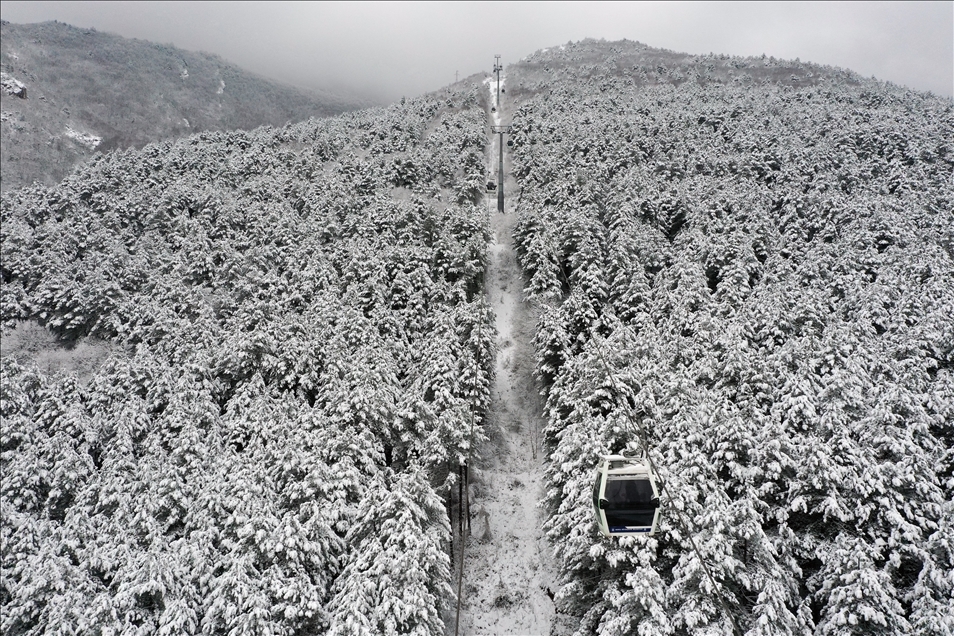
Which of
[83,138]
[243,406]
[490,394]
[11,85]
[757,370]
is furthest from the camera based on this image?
[83,138]

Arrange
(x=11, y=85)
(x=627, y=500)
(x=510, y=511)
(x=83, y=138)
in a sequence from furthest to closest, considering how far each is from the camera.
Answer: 1. (x=83, y=138)
2. (x=11, y=85)
3. (x=510, y=511)
4. (x=627, y=500)

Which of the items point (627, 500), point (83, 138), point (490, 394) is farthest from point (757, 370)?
point (83, 138)

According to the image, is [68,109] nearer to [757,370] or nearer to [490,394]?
[490,394]

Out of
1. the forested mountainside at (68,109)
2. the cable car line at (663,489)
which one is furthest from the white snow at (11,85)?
the cable car line at (663,489)

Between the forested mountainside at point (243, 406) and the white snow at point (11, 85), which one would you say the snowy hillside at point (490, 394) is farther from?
the white snow at point (11, 85)

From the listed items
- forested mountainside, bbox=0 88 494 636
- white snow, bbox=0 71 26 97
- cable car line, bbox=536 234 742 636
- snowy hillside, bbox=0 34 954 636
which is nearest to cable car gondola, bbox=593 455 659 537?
cable car line, bbox=536 234 742 636

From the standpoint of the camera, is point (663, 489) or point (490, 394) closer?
point (663, 489)

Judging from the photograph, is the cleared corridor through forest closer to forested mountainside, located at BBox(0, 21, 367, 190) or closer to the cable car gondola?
the cable car gondola

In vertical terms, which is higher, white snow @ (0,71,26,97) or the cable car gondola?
white snow @ (0,71,26,97)
